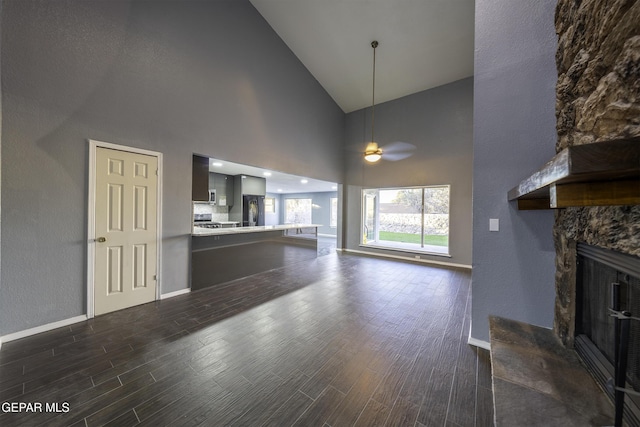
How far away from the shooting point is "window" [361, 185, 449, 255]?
5941mm

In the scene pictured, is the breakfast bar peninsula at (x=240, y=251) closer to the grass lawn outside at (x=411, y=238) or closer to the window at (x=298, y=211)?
the grass lawn outside at (x=411, y=238)

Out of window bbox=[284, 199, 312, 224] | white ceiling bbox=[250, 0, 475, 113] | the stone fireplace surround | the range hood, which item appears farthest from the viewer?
window bbox=[284, 199, 312, 224]

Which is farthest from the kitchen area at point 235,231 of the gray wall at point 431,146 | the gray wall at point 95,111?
the gray wall at point 431,146

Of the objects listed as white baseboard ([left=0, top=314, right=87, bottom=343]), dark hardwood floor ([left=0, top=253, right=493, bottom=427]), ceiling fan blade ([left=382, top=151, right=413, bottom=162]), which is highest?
ceiling fan blade ([left=382, top=151, right=413, bottom=162])

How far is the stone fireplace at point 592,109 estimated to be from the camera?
1.12 m

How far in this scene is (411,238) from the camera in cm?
697

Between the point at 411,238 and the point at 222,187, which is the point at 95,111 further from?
the point at 411,238

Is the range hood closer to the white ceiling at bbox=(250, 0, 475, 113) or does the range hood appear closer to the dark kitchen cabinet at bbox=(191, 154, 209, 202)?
the dark kitchen cabinet at bbox=(191, 154, 209, 202)

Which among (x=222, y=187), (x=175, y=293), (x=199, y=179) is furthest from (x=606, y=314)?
(x=222, y=187)

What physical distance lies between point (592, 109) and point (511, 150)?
75cm

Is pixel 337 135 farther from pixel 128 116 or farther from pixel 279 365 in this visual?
pixel 279 365

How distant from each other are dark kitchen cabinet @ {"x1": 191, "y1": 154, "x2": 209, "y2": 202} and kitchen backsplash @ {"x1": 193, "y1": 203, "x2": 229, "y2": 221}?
137 inches

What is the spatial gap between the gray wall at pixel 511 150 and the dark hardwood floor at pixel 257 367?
651 mm

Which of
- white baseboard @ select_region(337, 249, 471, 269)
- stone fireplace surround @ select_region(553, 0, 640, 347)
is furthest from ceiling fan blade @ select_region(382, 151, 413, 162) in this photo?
stone fireplace surround @ select_region(553, 0, 640, 347)
